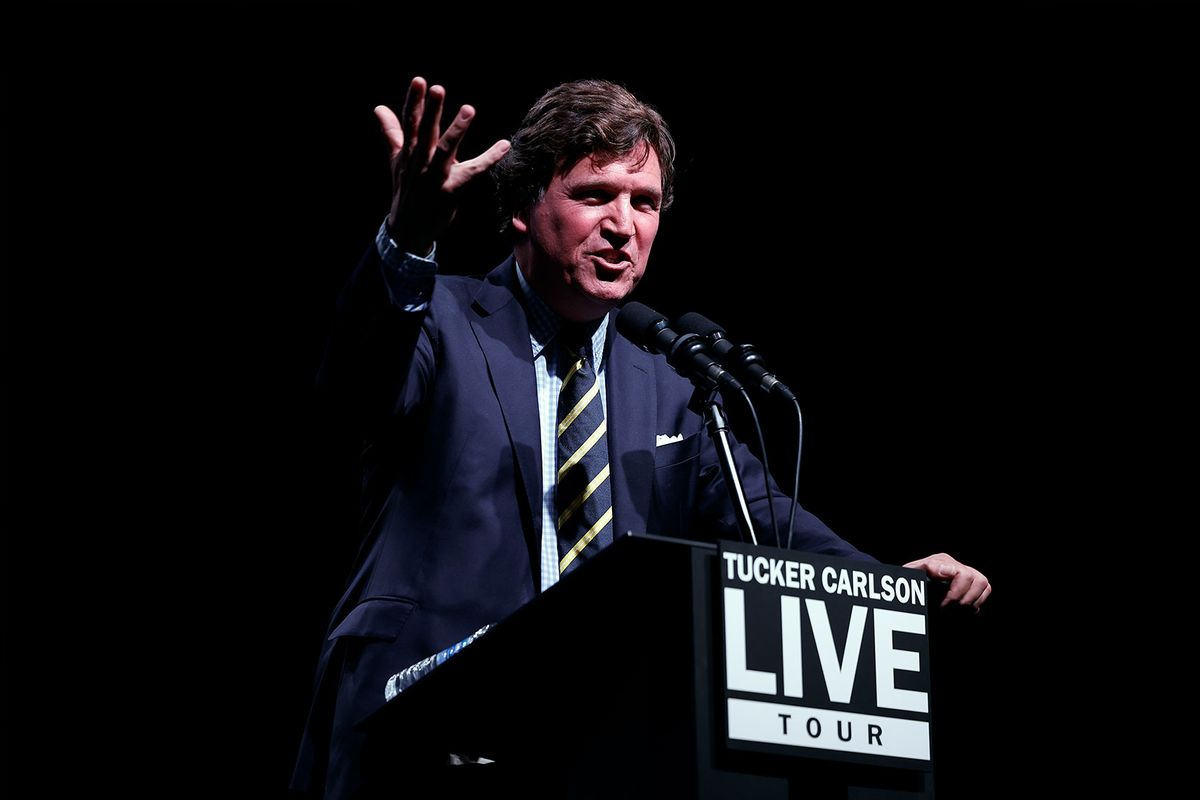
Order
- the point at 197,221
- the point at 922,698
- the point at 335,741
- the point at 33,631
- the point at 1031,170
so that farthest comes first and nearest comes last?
the point at 1031,170 → the point at 197,221 → the point at 33,631 → the point at 335,741 → the point at 922,698

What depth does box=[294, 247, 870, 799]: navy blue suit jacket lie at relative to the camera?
2.07 metres

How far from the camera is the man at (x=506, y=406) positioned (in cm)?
201

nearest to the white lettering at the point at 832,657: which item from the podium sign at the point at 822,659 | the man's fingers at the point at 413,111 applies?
the podium sign at the point at 822,659

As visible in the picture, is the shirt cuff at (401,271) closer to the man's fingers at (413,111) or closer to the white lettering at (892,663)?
the man's fingers at (413,111)

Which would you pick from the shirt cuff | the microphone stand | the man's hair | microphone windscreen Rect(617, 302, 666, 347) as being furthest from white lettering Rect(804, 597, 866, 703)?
the man's hair

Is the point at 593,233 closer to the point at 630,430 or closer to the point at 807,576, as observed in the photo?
the point at 630,430

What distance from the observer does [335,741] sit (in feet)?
7.02

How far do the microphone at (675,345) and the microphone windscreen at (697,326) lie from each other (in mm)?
14

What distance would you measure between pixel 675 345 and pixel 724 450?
0.18m

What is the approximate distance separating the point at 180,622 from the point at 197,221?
3.15 ft

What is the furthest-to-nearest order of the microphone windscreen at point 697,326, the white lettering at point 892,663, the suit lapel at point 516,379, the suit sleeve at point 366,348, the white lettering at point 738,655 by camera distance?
the suit lapel at point 516,379 → the microphone windscreen at point 697,326 → the suit sleeve at point 366,348 → the white lettering at point 892,663 → the white lettering at point 738,655

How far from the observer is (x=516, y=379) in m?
2.45

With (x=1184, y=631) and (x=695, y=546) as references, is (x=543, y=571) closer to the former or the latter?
(x=695, y=546)

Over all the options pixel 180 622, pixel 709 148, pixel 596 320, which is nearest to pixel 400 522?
pixel 596 320
